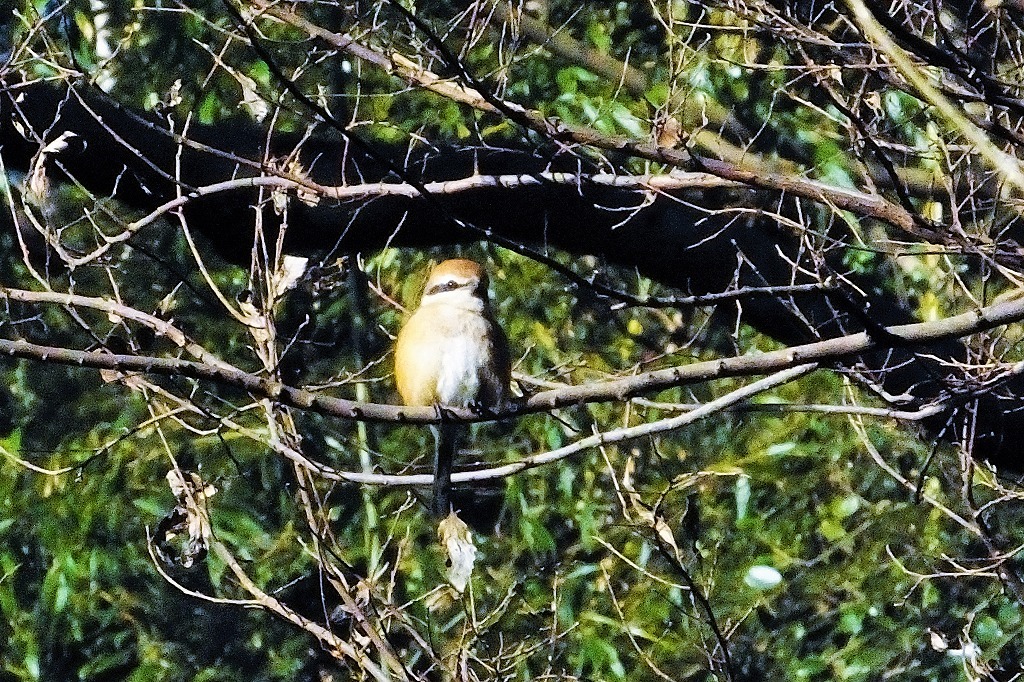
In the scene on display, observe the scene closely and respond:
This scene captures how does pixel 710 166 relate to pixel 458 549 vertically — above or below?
above

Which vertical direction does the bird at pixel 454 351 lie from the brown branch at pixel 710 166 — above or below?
below

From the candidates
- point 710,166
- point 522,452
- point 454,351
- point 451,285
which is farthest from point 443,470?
point 710,166

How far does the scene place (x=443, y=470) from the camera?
311 centimetres

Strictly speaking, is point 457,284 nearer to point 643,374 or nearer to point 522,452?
point 522,452

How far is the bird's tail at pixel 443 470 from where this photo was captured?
304cm

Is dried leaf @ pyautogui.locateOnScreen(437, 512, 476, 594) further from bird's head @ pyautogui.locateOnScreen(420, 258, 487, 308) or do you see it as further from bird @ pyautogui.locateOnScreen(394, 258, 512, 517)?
bird's head @ pyautogui.locateOnScreen(420, 258, 487, 308)

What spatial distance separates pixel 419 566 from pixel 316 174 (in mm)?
1121

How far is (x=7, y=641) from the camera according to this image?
11.5 feet

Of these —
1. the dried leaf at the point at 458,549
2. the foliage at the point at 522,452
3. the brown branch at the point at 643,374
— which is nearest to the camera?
the brown branch at the point at 643,374

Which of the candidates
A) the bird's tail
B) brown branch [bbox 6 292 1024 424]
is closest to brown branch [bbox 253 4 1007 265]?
brown branch [bbox 6 292 1024 424]

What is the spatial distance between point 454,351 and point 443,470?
10.7 inches

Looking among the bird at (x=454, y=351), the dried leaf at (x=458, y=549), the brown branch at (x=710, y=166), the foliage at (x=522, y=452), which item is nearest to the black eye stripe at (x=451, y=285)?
the bird at (x=454, y=351)

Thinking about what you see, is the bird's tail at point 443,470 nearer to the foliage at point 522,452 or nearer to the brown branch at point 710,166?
the foliage at point 522,452

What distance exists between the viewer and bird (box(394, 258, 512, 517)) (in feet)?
10.5
